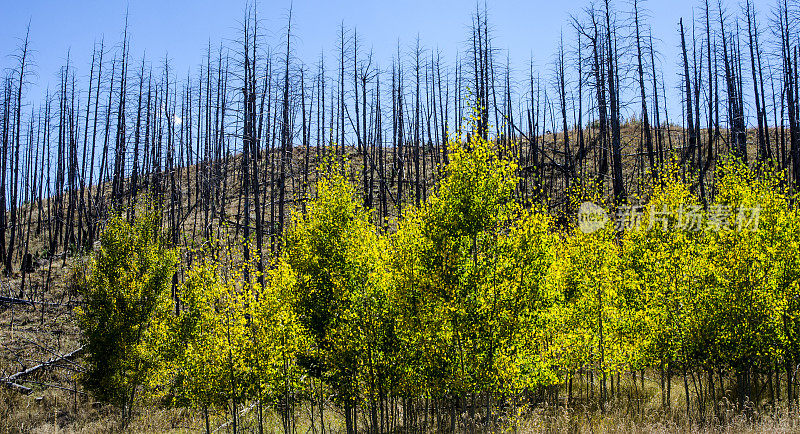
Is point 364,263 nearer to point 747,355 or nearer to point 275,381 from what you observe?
point 275,381

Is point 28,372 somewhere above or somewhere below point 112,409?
above

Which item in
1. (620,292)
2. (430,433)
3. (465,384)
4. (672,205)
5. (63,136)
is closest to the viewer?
(465,384)

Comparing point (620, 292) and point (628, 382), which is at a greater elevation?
point (620, 292)

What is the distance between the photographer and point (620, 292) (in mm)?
19000

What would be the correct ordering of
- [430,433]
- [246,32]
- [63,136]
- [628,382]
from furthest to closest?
[63,136], [246,32], [628,382], [430,433]

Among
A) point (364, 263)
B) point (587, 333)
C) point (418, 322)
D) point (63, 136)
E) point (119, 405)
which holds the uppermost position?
point (63, 136)

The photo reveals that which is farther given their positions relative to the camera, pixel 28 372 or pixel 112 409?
pixel 28 372

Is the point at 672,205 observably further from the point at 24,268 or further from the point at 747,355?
the point at 24,268

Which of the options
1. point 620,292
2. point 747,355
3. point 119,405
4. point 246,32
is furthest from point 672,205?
point 119,405

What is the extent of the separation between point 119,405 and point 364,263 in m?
14.8

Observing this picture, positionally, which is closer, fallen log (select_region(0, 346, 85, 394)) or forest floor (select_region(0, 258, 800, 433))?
forest floor (select_region(0, 258, 800, 433))

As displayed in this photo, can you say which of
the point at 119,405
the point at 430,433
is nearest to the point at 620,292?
the point at 430,433

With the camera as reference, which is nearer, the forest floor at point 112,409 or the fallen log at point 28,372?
the forest floor at point 112,409

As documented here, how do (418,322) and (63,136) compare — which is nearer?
(418,322)
